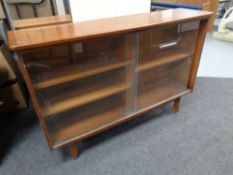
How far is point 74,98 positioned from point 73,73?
0.56ft

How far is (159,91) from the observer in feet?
4.85

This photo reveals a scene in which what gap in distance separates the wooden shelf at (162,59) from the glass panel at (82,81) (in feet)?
0.35

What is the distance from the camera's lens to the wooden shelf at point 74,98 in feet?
3.33

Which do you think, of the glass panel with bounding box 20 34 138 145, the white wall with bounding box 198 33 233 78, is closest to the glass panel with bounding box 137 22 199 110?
the glass panel with bounding box 20 34 138 145

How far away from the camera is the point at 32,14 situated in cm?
286

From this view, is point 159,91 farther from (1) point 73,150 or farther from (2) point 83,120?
(1) point 73,150

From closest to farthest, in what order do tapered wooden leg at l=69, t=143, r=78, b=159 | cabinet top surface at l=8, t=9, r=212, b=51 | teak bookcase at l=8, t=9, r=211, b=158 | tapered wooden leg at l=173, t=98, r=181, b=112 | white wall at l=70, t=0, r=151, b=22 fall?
cabinet top surface at l=8, t=9, r=212, b=51 → teak bookcase at l=8, t=9, r=211, b=158 → tapered wooden leg at l=69, t=143, r=78, b=159 → white wall at l=70, t=0, r=151, b=22 → tapered wooden leg at l=173, t=98, r=181, b=112

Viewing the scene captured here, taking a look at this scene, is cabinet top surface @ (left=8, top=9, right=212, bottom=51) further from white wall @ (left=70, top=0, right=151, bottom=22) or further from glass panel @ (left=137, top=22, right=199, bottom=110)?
white wall @ (left=70, top=0, right=151, bottom=22)

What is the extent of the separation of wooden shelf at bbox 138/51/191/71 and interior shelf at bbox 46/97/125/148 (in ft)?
1.15

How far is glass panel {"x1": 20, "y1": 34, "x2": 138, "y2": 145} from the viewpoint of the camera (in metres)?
1.00

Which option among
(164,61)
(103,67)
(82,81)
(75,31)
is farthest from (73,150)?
(164,61)

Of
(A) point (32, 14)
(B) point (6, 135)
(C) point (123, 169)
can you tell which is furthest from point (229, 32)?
(B) point (6, 135)

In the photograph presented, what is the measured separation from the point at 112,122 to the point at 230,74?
6.08ft

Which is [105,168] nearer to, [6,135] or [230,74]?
[6,135]
